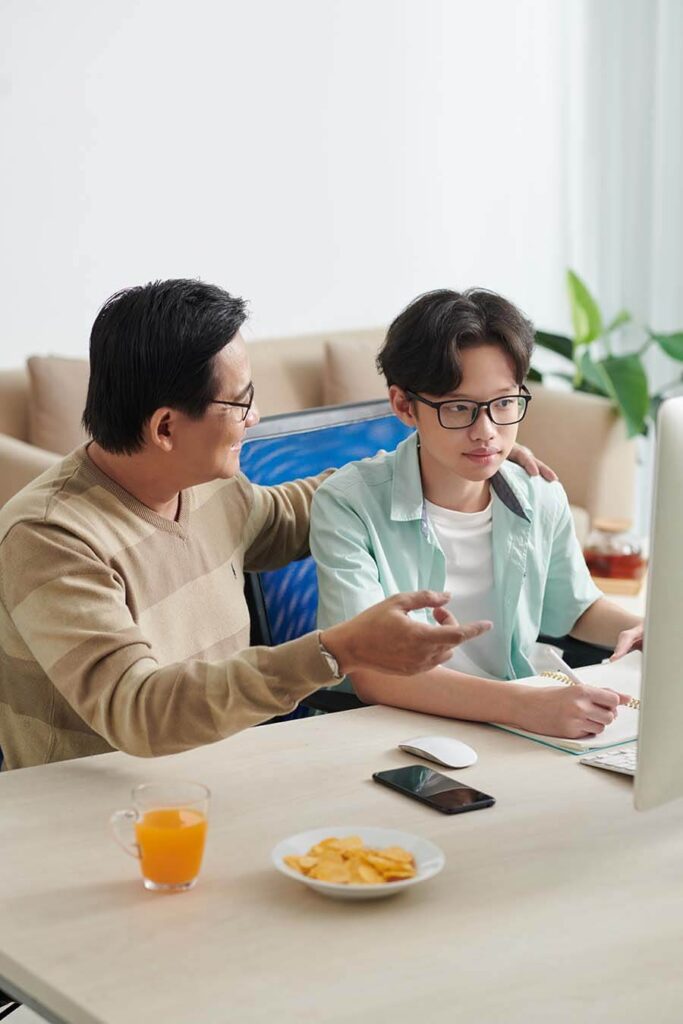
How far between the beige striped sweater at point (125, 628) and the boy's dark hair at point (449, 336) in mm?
292

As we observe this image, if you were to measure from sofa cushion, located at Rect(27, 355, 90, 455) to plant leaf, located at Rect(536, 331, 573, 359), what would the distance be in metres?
1.84

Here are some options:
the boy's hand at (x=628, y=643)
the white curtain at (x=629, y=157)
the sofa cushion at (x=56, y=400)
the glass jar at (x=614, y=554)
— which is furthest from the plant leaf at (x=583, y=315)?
the boy's hand at (x=628, y=643)

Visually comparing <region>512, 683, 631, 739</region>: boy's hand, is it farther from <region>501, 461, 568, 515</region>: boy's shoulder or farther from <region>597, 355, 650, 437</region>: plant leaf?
<region>597, 355, 650, 437</region>: plant leaf

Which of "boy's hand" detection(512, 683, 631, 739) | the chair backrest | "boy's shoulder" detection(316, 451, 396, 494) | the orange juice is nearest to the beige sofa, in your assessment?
the chair backrest

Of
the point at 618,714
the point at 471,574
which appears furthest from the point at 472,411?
the point at 618,714

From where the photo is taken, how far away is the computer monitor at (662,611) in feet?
3.76

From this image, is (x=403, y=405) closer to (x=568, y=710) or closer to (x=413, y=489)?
(x=413, y=489)

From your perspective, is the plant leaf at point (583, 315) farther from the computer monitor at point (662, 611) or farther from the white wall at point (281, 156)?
the computer monitor at point (662, 611)

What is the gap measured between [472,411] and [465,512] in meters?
0.19

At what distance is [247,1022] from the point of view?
0.95 meters

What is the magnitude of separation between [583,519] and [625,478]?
0.32 meters

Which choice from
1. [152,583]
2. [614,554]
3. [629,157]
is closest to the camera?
[152,583]

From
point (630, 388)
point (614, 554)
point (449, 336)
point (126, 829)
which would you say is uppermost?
point (449, 336)

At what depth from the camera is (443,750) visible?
4.78ft
